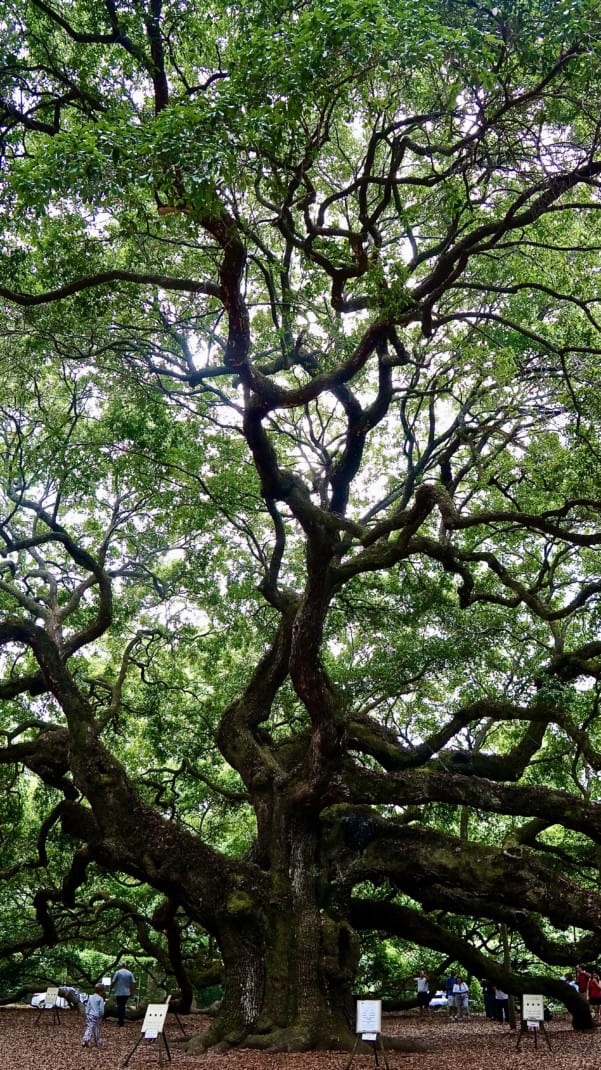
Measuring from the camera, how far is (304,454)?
468 inches

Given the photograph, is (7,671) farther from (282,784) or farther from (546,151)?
(546,151)

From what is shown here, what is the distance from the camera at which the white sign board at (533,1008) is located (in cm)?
960

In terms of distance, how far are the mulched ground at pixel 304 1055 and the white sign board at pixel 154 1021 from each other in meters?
0.28

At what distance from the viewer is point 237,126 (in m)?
5.73

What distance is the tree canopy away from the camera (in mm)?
6680

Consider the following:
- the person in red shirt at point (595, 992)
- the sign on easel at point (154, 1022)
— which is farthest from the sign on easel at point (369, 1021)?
the person in red shirt at point (595, 992)

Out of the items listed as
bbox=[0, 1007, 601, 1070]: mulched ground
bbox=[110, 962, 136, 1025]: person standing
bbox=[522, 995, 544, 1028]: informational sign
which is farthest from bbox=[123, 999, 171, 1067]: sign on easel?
bbox=[110, 962, 136, 1025]: person standing

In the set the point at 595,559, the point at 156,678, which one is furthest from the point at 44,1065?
the point at 595,559

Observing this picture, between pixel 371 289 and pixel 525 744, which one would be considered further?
pixel 525 744

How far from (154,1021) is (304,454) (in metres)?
7.30

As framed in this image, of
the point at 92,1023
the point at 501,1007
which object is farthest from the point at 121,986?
the point at 501,1007

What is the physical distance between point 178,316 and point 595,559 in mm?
7341

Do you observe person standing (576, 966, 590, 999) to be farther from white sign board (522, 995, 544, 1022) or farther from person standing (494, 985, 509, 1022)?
white sign board (522, 995, 544, 1022)

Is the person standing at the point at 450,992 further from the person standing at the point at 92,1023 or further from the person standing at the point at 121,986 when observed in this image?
the person standing at the point at 92,1023
